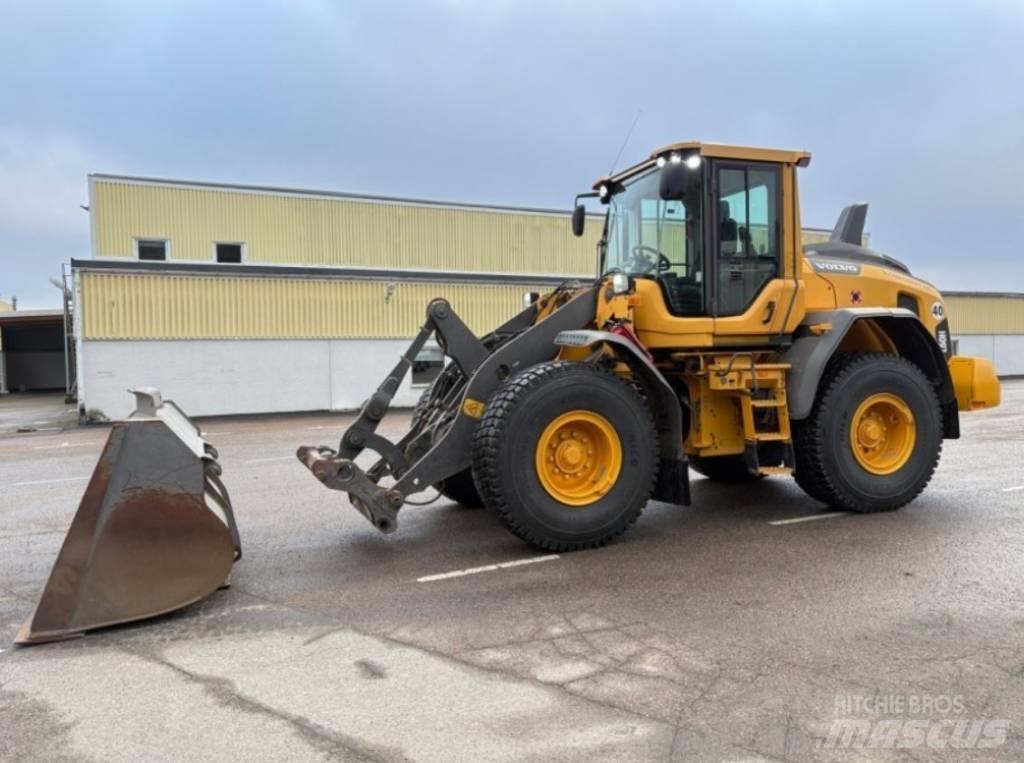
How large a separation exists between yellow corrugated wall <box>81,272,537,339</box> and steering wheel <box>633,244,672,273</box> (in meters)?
15.6

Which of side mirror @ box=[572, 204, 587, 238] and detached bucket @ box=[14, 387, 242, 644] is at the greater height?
side mirror @ box=[572, 204, 587, 238]

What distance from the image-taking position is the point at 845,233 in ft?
26.2

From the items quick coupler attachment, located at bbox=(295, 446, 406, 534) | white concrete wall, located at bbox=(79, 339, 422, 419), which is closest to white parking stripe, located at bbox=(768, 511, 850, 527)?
quick coupler attachment, located at bbox=(295, 446, 406, 534)

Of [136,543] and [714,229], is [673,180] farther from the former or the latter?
[136,543]

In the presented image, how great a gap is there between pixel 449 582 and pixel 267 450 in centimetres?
874

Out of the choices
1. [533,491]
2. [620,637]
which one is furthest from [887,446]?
[620,637]

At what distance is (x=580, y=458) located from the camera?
5785mm

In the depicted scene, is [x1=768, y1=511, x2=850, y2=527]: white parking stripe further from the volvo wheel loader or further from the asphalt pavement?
the volvo wheel loader

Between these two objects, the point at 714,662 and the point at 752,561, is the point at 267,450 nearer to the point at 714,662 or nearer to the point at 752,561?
the point at 752,561

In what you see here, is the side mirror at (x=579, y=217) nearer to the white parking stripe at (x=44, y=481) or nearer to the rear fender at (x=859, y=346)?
the rear fender at (x=859, y=346)

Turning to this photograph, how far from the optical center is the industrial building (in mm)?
19359

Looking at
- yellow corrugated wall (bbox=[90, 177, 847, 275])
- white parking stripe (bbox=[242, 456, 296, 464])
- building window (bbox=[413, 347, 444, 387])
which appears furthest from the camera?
yellow corrugated wall (bbox=[90, 177, 847, 275])

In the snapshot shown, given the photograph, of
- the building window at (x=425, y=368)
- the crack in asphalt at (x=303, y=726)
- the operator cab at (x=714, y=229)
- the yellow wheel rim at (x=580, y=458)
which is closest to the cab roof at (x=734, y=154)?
the operator cab at (x=714, y=229)

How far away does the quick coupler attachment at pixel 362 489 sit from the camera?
209 inches
